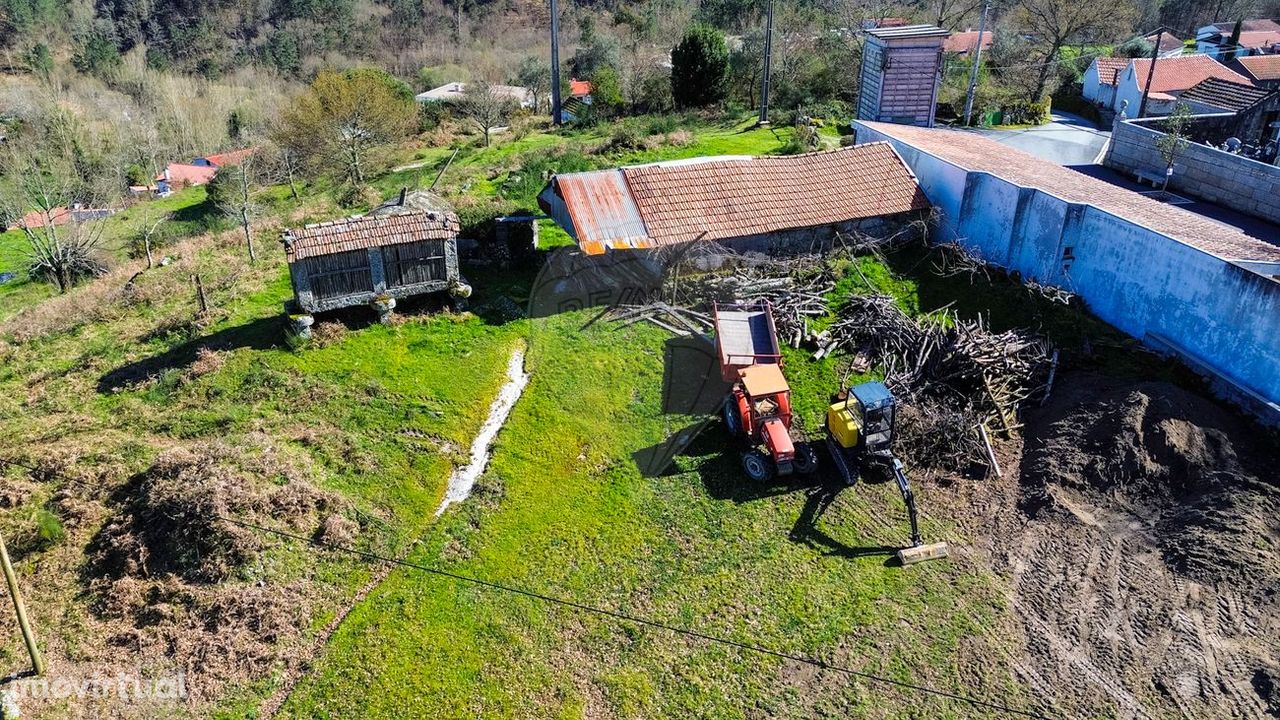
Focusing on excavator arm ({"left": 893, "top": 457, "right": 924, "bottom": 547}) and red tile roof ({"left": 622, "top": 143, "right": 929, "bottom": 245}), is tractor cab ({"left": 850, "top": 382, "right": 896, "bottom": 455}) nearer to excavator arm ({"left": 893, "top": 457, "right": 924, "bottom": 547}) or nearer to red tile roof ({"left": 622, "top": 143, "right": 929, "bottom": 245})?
excavator arm ({"left": 893, "top": 457, "right": 924, "bottom": 547})

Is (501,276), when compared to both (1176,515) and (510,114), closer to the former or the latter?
(1176,515)

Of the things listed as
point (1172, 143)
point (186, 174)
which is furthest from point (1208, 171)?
point (186, 174)

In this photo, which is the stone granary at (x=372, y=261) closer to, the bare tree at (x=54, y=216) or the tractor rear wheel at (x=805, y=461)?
the tractor rear wheel at (x=805, y=461)

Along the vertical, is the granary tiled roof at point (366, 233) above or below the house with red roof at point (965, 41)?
below

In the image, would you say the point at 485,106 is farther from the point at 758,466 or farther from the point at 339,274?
the point at 758,466

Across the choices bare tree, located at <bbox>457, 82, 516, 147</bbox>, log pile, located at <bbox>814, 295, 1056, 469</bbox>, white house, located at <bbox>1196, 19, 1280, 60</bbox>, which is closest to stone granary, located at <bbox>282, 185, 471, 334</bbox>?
log pile, located at <bbox>814, 295, 1056, 469</bbox>

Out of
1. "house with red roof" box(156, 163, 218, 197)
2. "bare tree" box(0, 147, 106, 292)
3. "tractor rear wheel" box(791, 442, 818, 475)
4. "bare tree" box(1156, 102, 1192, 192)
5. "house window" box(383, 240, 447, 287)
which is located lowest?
"house with red roof" box(156, 163, 218, 197)

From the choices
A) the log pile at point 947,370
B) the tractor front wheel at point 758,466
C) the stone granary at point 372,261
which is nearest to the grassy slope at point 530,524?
the tractor front wheel at point 758,466
